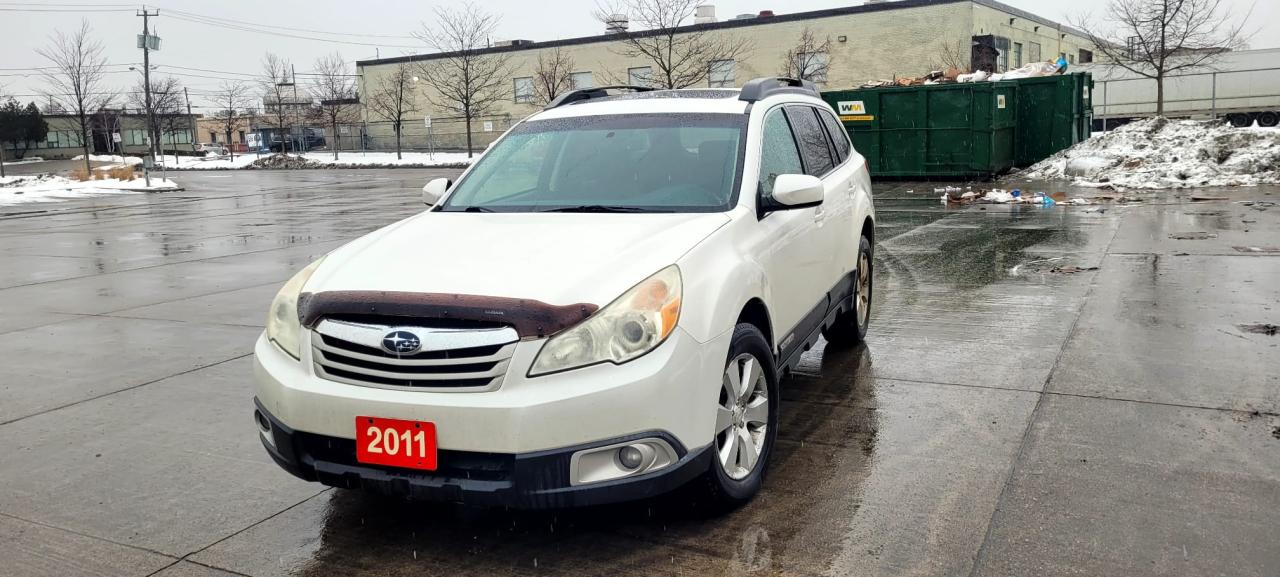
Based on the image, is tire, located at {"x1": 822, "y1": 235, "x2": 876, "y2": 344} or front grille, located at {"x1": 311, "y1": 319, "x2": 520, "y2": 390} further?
tire, located at {"x1": 822, "y1": 235, "x2": 876, "y2": 344}

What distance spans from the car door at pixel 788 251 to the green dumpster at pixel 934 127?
55.7 ft

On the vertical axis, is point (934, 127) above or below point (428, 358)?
above

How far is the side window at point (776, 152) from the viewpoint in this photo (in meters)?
4.80

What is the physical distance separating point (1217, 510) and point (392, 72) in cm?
6611

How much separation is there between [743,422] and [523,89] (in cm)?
5714

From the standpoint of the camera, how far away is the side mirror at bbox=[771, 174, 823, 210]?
174 inches

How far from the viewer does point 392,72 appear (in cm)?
6544

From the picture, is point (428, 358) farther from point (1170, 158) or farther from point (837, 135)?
point (1170, 158)

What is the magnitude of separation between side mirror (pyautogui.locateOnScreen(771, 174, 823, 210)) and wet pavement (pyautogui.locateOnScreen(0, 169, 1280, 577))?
1.15 metres

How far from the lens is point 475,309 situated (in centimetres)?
329

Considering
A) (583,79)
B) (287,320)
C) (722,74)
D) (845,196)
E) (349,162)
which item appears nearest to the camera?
(287,320)

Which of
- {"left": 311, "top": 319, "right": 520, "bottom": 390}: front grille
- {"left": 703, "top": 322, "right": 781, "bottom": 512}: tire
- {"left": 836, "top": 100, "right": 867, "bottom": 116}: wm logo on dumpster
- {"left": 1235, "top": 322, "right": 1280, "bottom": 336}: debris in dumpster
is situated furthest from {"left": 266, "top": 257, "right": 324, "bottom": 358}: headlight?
{"left": 836, "top": 100, "right": 867, "bottom": 116}: wm logo on dumpster

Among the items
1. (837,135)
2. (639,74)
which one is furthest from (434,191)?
(639,74)

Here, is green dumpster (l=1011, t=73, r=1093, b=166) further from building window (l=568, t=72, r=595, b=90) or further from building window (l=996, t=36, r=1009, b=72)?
building window (l=568, t=72, r=595, b=90)
